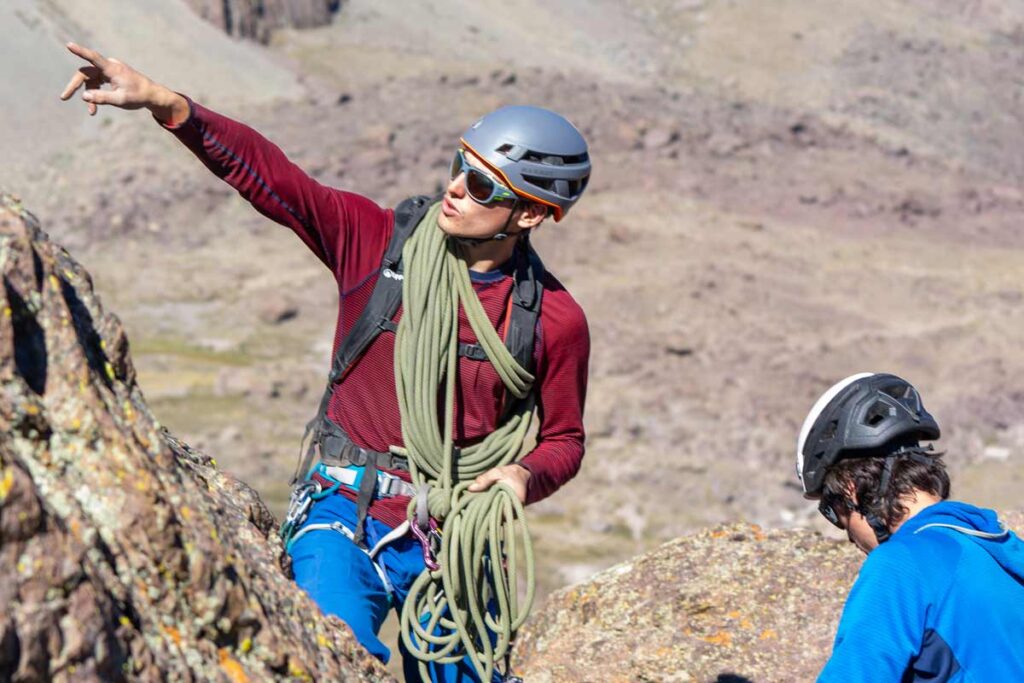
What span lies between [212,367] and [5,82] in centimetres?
1356

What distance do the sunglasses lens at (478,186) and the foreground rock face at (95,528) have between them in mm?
1339

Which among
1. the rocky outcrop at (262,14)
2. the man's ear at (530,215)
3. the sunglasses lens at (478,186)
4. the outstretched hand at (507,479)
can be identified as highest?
the sunglasses lens at (478,186)

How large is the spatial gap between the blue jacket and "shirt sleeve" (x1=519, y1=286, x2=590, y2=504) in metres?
1.34

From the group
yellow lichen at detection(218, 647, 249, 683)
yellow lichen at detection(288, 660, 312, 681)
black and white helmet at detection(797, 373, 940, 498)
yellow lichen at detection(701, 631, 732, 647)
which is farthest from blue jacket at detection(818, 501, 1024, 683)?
yellow lichen at detection(701, 631, 732, 647)

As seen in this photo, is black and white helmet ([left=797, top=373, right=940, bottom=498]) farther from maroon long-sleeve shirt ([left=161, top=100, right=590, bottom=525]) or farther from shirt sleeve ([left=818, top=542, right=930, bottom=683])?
maroon long-sleeve shirt ([left=161, top=100, right=590, bottom=525])

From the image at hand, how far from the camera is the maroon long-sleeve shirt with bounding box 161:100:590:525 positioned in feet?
13.2

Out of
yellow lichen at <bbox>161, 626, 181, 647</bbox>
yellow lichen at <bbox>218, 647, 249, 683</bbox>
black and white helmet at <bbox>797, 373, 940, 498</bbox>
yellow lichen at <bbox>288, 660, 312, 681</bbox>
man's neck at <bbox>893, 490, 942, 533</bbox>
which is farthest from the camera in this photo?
black and white helmet at <bbox>797, 373, 940, 498</bbox>

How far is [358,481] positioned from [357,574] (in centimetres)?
34

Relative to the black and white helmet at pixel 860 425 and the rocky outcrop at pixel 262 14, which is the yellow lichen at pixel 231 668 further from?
the rocky outcrop at pixel 262 14

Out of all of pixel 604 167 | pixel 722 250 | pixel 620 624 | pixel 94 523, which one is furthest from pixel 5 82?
pixel 94 523

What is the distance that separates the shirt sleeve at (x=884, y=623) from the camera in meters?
2.90

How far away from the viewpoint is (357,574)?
381 cm

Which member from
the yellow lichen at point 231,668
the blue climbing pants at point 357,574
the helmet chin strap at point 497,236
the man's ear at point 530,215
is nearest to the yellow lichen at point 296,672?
the yellow lichen at point 231,668

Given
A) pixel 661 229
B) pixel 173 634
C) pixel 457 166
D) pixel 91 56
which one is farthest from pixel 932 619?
pixel 661 229
